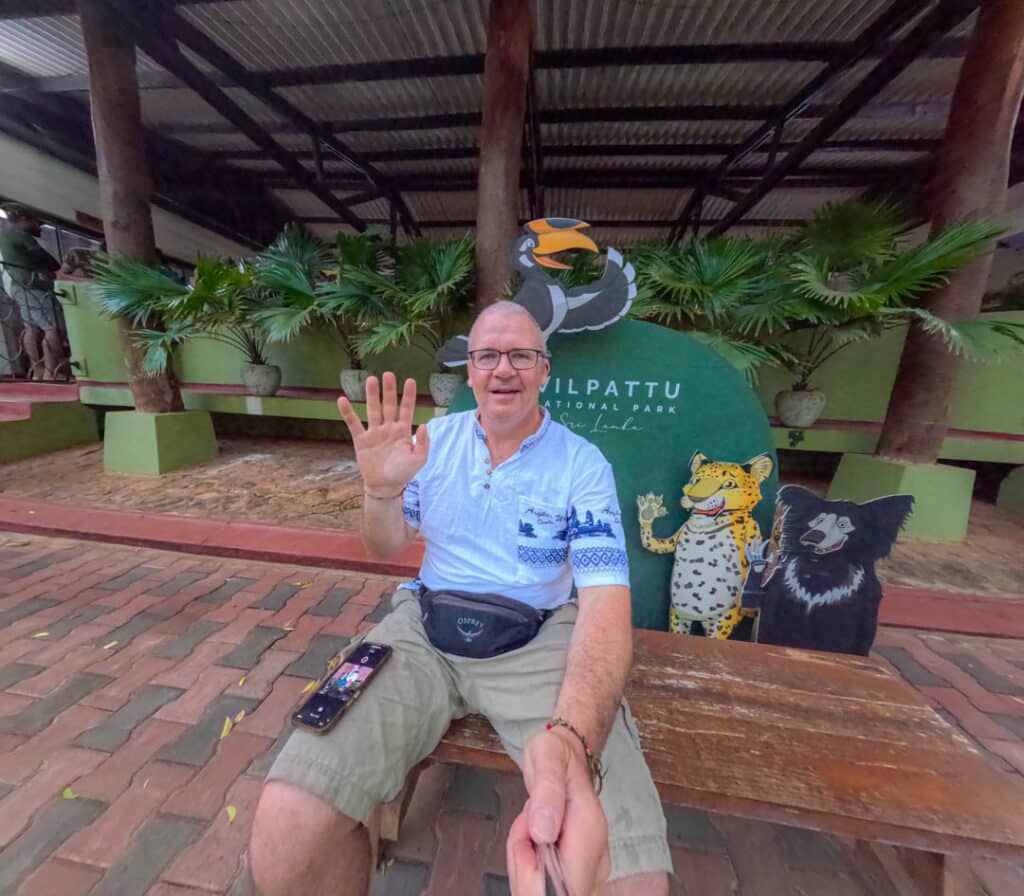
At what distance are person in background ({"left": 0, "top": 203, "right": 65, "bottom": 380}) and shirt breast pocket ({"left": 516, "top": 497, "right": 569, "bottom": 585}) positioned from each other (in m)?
8.10

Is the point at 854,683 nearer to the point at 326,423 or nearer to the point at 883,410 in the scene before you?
the point at 883,410

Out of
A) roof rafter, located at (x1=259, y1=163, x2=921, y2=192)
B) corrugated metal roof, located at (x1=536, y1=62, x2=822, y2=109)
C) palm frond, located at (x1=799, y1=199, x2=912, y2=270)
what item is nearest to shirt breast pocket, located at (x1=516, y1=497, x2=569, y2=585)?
palm frond, located at (x1=799, y1=199, x2=912, y2=270)

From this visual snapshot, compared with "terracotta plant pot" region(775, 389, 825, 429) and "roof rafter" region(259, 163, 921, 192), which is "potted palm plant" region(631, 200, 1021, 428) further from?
"roof rafter" region(259, 163, 921, 192)

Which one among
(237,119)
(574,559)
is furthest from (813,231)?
(237,119)

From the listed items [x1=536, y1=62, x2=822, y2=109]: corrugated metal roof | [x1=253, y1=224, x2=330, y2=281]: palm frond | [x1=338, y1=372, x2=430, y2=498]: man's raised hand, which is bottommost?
[x1=338, y1=372, x2=430, y2=498]: man's raised hand

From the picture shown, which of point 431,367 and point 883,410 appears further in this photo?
point 431,367

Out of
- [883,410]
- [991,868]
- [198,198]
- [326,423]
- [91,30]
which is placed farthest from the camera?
[198,198]

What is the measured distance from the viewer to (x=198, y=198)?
7.60m

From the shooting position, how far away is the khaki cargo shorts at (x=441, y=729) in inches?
33.6

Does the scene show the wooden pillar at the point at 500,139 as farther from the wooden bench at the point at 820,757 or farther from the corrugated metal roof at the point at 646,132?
the wooden bench at the point at 820,757

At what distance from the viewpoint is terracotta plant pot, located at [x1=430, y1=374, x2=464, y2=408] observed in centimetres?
439

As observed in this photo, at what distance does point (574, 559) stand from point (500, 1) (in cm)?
434

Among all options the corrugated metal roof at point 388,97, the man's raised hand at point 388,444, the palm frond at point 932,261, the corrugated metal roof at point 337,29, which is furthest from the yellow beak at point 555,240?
the corrugated metal roof at point 388,97

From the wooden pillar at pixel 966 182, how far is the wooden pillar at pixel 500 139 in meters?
3.05
